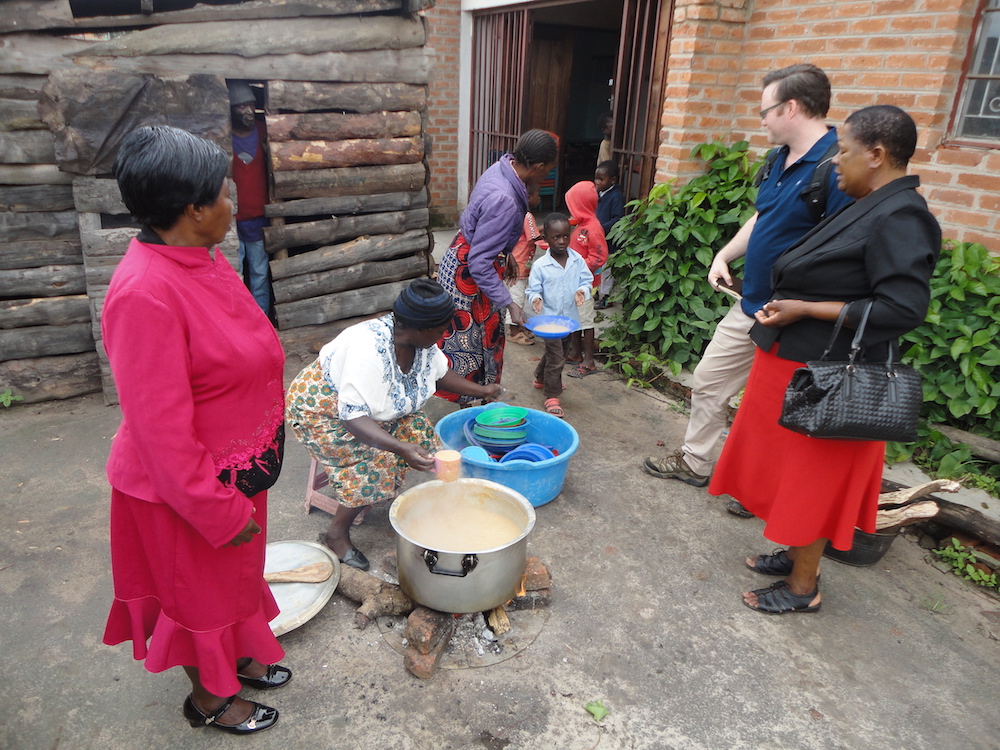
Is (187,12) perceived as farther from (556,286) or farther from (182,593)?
(182,593)

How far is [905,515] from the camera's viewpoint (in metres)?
3.31

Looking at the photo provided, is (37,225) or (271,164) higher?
(271,164)

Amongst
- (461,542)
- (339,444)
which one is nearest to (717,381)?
(461,542)

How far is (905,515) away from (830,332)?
127 cm

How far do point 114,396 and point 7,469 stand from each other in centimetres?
97

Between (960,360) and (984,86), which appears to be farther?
(984,86)

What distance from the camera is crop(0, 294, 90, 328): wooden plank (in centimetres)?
463

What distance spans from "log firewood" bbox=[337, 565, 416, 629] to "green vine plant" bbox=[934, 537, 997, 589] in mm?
2757

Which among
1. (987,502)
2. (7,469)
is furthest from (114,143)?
(987,502)

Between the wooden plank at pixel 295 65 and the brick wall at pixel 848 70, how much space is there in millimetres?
2160

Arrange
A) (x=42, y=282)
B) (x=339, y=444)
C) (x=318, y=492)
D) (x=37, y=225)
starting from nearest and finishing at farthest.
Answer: (x=339, y=444) < (x=318, y=492) < (x=37, y=225) < (x=42, y=282)

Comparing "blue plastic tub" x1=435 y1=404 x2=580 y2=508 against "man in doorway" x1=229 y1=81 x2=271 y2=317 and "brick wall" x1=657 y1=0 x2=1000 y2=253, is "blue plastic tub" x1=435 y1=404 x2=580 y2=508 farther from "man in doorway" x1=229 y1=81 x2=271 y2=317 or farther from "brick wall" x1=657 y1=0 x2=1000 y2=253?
"brick wall" x1=657 y1=0 x2=1000 y2=253

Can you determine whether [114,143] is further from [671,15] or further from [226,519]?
[671,15]

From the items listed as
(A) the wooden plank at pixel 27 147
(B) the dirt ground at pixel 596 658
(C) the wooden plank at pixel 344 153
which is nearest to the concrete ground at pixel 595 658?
(B) the dirt ground at pixel 596 658
